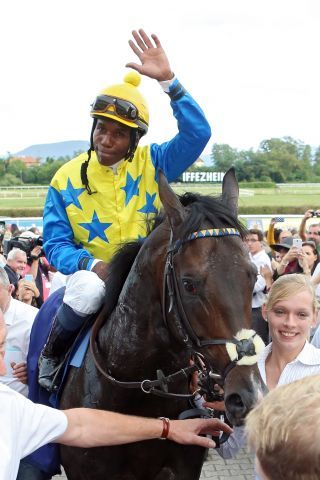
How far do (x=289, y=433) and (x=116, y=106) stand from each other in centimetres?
224

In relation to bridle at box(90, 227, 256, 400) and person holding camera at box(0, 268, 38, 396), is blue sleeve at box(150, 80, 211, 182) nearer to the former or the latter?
bridle at box(90, 227, 256, 400)

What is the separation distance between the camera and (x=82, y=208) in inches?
117

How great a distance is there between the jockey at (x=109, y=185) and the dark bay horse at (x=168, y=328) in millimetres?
310

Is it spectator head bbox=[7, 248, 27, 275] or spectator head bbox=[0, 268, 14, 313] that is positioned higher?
spectator head bbox=[0, 268, 14, 313]

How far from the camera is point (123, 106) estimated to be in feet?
9.39

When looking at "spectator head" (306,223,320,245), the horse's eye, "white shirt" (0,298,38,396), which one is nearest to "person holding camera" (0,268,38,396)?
"white shirt" (0,298,38,396)

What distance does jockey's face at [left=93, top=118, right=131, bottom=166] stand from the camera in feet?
9.62

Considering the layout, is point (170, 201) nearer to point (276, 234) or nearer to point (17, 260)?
point (17, 260)

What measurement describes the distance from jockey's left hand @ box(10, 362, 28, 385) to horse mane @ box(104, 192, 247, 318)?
0.76 meters

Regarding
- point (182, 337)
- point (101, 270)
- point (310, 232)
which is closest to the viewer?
point (182, 337)

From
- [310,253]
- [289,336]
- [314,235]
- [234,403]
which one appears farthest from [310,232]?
[234,403]

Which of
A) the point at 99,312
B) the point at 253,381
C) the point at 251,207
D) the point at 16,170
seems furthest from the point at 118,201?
the point at 16,170

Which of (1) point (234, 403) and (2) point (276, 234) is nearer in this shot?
(1) point (234, 403)

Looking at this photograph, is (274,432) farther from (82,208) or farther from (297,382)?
(82,208)
